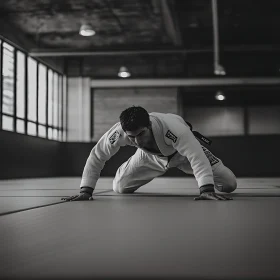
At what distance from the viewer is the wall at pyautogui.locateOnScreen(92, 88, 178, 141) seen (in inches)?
546

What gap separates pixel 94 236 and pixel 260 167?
8933 millimetres

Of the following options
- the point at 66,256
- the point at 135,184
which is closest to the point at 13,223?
the point at 66,256

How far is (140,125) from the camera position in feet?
8.41

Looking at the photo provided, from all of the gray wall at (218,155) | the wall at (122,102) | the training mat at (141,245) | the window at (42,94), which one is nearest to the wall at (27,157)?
the gray wall at (218,155)

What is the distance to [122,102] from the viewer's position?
46.0 ft

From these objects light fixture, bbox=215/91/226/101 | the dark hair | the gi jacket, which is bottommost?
the gi jacket

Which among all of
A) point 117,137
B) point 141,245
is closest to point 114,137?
point 117,137

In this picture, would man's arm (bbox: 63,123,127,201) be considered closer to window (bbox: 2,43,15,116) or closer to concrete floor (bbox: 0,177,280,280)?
concrete floor (bbox: 0,177,280,280)

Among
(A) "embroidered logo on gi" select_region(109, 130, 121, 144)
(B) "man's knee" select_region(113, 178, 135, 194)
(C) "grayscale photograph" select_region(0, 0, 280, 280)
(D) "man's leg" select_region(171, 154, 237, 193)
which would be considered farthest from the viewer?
(B) "man's knee" select_region(113, 178, 135, 194)

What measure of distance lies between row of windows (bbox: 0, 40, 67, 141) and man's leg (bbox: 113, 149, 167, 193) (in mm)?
5944

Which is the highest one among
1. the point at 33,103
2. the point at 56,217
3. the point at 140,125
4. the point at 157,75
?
the point at 157,75

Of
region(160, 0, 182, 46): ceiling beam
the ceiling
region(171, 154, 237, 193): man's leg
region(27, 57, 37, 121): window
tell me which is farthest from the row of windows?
region(171, 154, 237, 193): man's leg

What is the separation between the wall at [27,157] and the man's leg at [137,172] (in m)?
5.41

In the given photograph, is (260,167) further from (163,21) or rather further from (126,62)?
(126,62)
